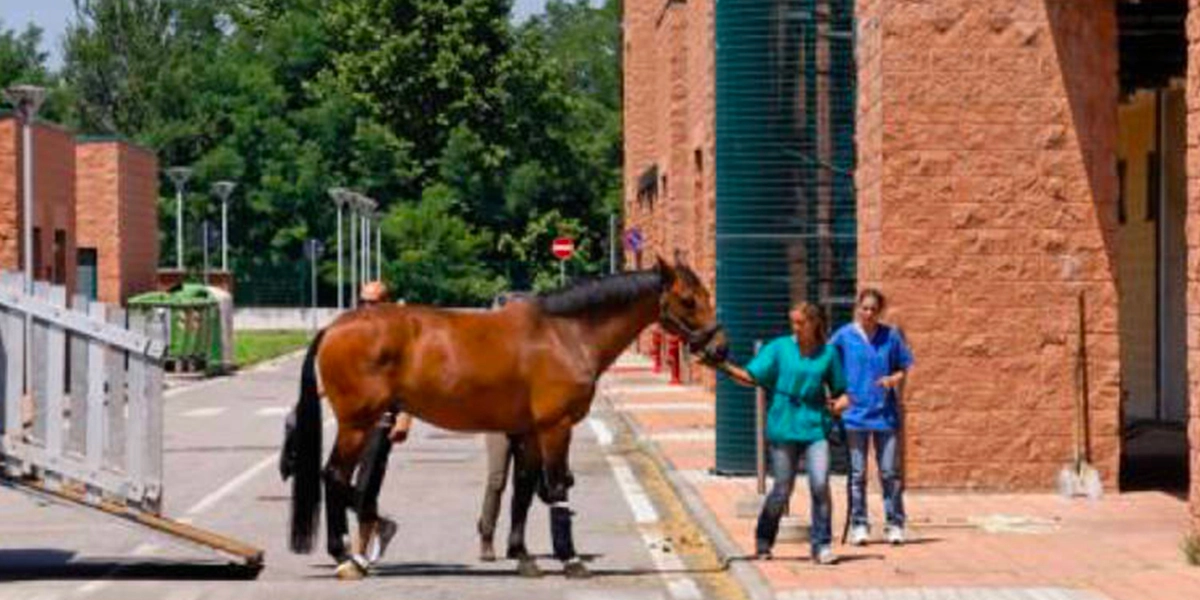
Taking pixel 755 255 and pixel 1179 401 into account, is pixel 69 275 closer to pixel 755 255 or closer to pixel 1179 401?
pixel 1179 401

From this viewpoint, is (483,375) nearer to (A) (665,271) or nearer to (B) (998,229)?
(A) (665,271)

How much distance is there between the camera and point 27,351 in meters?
15.1

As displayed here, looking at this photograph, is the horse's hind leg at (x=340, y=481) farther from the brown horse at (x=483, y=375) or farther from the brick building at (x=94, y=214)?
the brick building at (x=94, y=214)

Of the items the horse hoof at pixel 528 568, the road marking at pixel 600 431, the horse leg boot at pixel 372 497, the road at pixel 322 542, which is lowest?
the road marking at pixel 600 431

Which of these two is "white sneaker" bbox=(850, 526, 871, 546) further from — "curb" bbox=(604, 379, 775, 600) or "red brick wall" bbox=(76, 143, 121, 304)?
"red brick wall" bbox=(76, 143, 121, 304)

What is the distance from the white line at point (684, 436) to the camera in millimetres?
29228

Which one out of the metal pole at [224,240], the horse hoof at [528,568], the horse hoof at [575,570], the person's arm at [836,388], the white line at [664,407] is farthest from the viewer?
the metal pole at [224,240]

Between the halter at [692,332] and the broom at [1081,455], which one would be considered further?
the broom at [1081,455]

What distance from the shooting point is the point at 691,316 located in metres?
15.1

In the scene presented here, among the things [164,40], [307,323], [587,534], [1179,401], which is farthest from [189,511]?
[164,40]

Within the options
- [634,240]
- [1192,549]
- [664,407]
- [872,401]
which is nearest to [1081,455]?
[872,401]

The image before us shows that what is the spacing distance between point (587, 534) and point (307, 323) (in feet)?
246

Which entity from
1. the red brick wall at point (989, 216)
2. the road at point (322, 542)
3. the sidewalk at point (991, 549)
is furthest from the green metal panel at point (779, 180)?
the red brick wall at point (989, 216)

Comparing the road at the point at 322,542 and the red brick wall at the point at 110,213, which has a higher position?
the red brick wall at the point at 110,213
